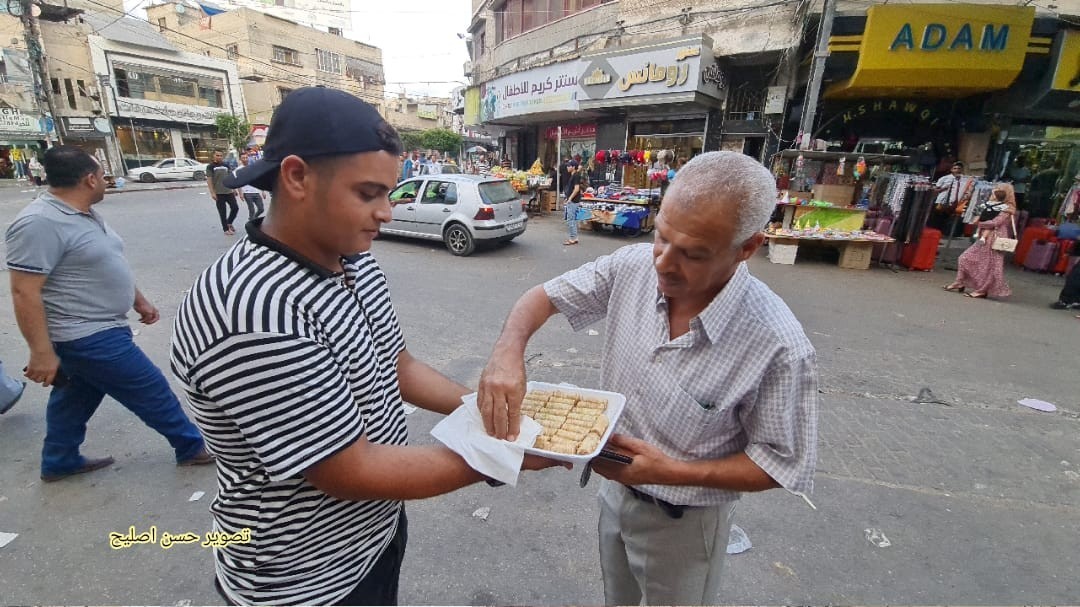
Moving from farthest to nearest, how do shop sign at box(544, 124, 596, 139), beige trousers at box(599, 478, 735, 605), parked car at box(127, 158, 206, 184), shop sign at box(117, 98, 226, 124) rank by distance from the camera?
shop sign at box(117, 98, 226, 124) < parked car at box(127, 158, 206, 184) < shop sign at box(544, 124, 596, 139) < beige trousers at box(599, 478, 735, 605)

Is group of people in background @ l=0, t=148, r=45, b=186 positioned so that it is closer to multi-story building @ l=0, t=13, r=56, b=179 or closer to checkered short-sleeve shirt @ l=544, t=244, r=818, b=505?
multi-story building @ l=0, t=13, r=56, b=179

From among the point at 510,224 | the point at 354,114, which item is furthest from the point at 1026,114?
the point at 354,114

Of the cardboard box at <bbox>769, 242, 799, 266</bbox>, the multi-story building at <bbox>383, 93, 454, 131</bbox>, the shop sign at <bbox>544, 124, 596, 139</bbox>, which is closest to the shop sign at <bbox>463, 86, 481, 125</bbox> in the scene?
the shop sign at <bbox>544, 124, 596, 139</bbox>

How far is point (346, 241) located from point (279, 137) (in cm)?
27

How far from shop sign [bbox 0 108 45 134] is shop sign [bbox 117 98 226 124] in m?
4.00

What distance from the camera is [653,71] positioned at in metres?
13.2

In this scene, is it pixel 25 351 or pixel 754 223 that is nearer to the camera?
pixel 754 223

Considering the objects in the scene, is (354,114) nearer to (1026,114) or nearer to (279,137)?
(279,137)

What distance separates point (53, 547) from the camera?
2482 mm

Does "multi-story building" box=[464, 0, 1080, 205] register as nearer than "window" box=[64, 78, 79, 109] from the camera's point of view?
Yes

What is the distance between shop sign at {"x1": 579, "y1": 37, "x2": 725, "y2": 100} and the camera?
12297 millimetres

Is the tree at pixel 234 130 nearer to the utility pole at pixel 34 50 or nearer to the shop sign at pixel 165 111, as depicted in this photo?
the shop sign at pixel 165 111

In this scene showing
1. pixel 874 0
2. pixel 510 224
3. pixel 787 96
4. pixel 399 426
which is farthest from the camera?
pixel 787 96

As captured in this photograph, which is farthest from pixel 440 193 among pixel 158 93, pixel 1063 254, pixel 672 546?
pixel 158 93
